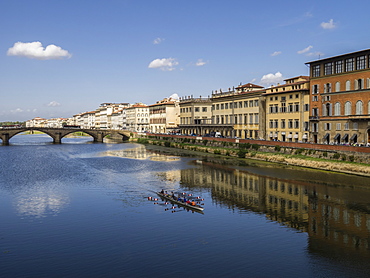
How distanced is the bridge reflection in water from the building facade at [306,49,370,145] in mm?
15923

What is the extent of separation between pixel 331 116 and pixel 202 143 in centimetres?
4163

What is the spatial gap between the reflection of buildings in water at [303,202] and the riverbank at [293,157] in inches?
363

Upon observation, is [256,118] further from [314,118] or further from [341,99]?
[341,99]

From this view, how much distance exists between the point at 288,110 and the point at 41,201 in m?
61.3

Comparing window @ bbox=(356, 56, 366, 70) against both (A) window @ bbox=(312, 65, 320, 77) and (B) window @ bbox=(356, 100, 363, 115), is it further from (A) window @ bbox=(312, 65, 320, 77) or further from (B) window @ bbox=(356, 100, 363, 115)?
(A) window @ bbox=(312, 65, 320, 77)

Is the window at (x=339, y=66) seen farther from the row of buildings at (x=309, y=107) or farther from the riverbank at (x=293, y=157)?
the riverbank at (x=293, y=157)

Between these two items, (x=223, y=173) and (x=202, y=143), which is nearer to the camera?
(x=223, y=173)

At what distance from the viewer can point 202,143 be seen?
348 feet

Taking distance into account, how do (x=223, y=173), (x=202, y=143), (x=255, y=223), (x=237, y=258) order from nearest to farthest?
1. (x=237, y=258)
2. (x=255, y=223)
3. (x=223, y=173)
4. (x=202, y=143)

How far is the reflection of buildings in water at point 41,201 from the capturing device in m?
37.3

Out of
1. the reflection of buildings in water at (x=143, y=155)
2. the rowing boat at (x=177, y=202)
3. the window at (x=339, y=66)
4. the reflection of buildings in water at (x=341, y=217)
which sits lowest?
the reflection of buildings in water at (x=341, y=217)

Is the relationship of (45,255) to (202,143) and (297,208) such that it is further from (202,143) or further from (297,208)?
(202,143)

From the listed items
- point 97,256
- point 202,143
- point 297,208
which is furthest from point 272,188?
point 202,143

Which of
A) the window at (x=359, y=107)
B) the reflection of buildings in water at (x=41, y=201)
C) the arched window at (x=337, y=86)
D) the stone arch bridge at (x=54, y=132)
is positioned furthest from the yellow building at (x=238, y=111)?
the reflection of buildings in water at (x=41, y=201)
